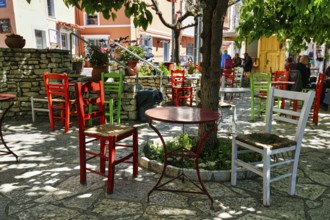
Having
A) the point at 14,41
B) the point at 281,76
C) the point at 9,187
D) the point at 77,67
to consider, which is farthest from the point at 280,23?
the point at 14,41

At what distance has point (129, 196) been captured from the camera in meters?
2.87

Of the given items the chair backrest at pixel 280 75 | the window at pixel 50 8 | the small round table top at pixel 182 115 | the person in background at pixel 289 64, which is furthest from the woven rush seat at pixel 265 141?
the window at pixel 50 8

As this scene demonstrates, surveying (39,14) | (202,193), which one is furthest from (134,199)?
(39,14)

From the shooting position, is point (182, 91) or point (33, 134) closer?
point (33, 134)

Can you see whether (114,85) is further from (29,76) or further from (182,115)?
(182,115)

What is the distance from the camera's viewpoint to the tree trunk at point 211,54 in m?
3.54

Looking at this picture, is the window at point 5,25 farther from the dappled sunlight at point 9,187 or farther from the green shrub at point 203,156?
Answer: the dappled sunlight at point 9,187

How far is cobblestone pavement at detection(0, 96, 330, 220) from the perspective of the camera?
255cm

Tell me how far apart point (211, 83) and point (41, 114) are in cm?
436

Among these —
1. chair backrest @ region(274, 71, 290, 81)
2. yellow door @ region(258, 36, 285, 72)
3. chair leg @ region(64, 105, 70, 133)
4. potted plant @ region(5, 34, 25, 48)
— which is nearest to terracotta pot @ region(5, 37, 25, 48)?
potted plant @ region(5, 34, 25, 48)

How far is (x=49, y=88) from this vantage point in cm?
518

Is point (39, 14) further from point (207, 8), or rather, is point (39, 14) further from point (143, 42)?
point (207, 8)

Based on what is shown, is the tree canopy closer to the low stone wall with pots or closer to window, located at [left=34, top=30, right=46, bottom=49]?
the low stone wall with pots

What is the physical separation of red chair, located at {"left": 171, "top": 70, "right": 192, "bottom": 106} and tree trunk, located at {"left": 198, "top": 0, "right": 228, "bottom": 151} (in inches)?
133
